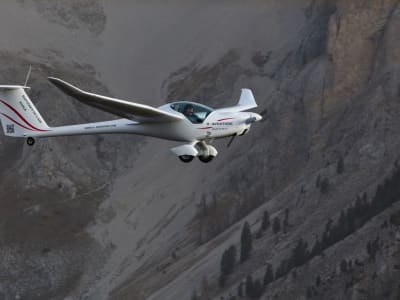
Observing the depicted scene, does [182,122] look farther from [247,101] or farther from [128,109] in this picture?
[247,101]

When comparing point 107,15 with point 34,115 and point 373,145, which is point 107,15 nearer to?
point 373,145

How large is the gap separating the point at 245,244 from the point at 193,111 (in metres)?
46.9

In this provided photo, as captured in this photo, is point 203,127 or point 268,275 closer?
point 203,127

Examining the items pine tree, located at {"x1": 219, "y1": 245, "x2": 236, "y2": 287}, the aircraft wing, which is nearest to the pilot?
the aircraft wing

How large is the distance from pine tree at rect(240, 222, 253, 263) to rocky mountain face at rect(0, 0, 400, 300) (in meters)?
0.32

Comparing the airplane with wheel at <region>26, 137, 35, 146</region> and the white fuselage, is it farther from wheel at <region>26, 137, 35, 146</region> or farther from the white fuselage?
wheel at <region>26, 137, 35, 146</region>

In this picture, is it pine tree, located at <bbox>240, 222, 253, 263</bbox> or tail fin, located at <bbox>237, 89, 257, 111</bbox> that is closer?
tail fin, located at <bbox>237, 89, 257, 111</bbox>

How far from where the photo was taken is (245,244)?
315ft

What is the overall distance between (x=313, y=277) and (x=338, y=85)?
2075 cm

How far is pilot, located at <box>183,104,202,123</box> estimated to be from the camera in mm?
49719

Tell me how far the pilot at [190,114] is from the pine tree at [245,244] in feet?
152

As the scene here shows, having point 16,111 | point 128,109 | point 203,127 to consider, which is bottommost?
point 203,127

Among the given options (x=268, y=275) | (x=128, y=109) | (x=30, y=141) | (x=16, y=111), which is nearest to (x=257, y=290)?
(x=268, y=275)

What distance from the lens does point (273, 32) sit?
388 ft
